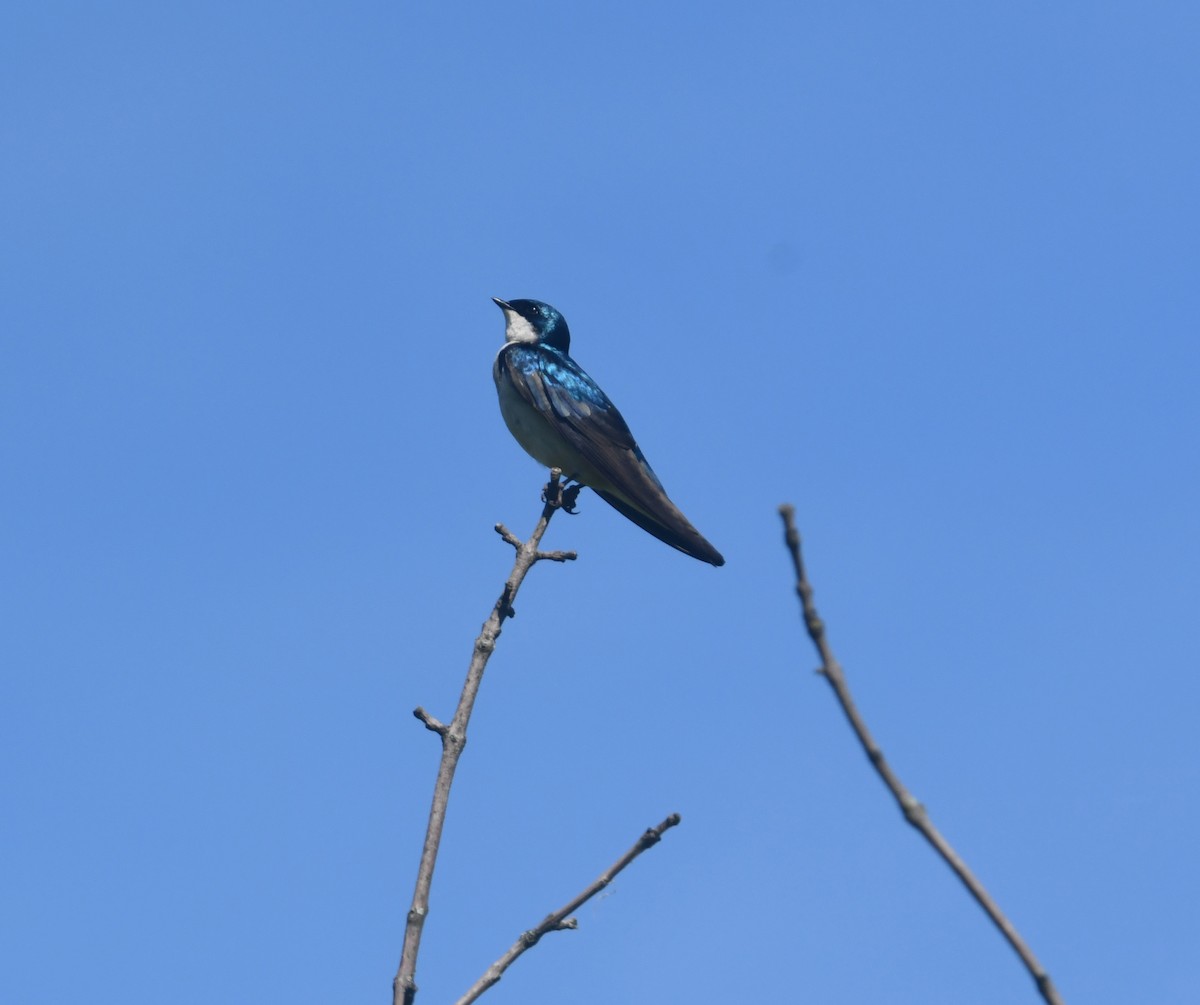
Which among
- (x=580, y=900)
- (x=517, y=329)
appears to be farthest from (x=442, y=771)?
(x=517, y=329)

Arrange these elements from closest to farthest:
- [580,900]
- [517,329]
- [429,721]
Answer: [580,900], [429,721], [517,329]

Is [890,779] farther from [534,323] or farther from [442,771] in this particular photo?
[534,323]

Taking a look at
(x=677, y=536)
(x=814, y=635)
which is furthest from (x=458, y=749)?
(x=677, y=536)

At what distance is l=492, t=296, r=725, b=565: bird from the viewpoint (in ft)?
34.1

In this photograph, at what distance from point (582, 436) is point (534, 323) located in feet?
10.4

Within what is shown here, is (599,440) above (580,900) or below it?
above

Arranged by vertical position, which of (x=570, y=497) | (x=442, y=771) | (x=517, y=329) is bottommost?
(x=442, y=771)

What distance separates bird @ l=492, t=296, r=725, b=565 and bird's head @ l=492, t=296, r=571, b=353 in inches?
61.0

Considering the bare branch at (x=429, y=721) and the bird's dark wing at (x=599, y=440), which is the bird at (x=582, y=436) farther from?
the bare branch at (x=429, y=721)

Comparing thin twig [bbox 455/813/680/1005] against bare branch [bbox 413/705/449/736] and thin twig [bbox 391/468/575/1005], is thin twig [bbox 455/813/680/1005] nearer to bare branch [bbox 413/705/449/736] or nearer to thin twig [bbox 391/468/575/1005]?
thin twig [bbox 391/468/575/1005]

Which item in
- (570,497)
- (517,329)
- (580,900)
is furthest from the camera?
(517,329)

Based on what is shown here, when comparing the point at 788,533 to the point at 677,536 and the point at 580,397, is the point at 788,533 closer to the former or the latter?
the point at 677,536

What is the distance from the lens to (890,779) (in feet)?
5.41

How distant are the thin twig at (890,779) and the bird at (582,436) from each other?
8.27m
